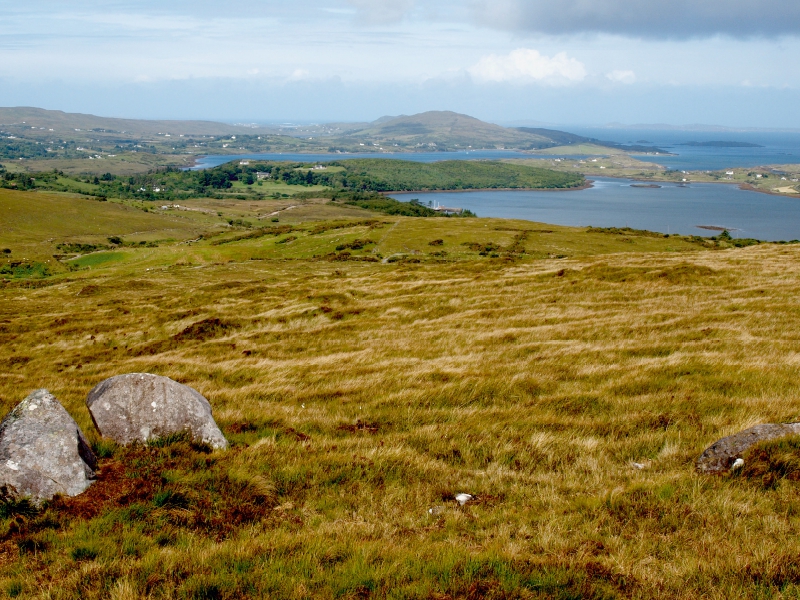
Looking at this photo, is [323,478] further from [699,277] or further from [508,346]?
[699,277]

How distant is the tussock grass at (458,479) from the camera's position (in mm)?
6180

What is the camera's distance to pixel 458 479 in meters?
9.28

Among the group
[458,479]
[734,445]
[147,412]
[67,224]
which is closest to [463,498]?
[458,479]

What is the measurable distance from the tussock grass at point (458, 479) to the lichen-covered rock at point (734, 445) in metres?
0.29

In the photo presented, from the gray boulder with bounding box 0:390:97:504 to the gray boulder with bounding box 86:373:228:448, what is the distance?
138cm

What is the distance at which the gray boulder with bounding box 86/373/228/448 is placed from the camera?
10.4m

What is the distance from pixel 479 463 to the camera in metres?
10.1

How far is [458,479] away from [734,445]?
4.85 metres

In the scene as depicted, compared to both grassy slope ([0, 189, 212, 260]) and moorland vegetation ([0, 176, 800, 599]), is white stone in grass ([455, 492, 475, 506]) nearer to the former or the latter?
moorland vegetation ([0, 176, 800, 599])

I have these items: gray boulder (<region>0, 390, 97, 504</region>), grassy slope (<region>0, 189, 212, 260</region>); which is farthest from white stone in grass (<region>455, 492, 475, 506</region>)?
grassy slope (<region>0, 189, 212, 260</region>)

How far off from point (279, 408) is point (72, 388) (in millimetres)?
9176

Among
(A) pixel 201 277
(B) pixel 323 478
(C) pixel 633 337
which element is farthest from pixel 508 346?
(A) pixel 201 277

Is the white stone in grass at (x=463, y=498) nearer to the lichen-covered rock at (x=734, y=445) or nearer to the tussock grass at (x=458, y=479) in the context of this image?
the tussock grass at (x=458, y=479)

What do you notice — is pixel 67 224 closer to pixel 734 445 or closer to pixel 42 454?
pixel 42 454
